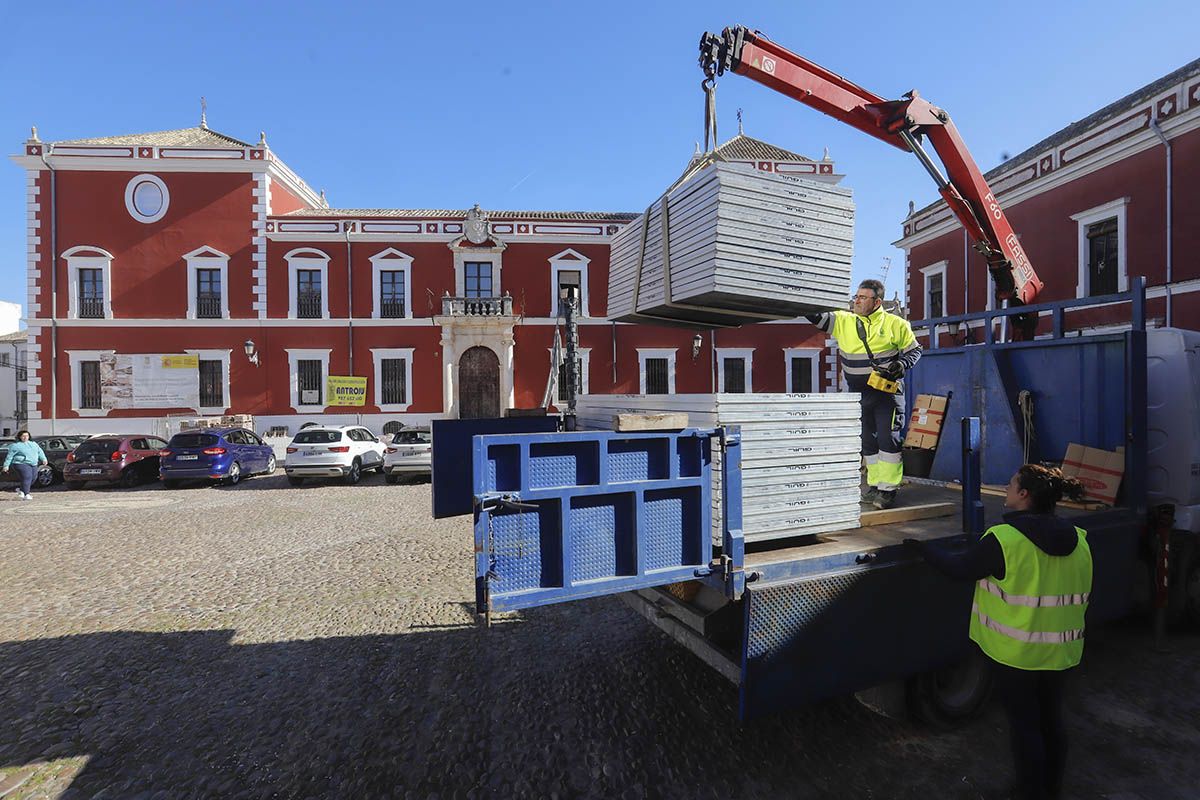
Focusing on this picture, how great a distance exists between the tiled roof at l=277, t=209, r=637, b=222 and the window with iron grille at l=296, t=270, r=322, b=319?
2278 mm

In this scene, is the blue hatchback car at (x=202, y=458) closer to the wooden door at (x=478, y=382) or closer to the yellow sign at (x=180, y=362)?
the yellow sign at (x=180, y=362)

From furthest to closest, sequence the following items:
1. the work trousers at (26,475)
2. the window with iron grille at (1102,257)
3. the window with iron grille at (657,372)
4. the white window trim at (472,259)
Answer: the window with iron grille at (657,372) → the white window trim at (472,259) → the window with iron grille at (1102,257) → the work trousers at (26,475)

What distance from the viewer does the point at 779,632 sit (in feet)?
8.76

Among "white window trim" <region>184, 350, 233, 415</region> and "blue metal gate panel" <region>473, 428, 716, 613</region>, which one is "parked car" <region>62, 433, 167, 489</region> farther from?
"blue metal gate panel" <region>473, 428, 716, 613</region>

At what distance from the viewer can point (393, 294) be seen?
861 inches

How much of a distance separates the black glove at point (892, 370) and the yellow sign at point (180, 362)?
23351 mm

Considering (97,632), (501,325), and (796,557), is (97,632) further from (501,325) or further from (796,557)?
(501,325)

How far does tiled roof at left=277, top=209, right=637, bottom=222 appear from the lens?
71.9ft

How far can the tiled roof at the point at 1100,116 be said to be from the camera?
1394 centimetres

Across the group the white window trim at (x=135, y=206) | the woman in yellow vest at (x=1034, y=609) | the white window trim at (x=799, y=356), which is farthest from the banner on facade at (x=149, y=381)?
the woman in yellow vest at (x=1034, y=609)

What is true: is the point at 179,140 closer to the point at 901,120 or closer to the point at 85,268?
the point at 85,268

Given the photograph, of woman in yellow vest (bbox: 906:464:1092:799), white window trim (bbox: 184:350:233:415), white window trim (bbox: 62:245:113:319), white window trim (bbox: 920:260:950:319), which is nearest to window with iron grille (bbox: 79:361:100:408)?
white window trim (bbox: 62:245:113:319)

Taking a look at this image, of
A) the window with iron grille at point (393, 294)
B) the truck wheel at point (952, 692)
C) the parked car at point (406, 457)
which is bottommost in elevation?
the truck wheel at point (952, 692)

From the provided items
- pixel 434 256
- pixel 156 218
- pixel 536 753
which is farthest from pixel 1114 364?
pixel 156 218
